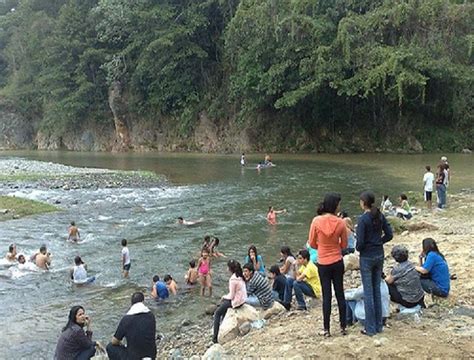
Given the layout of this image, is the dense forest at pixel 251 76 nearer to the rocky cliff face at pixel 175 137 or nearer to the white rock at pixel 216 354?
A: the rocky cliff face at pixel 175 137

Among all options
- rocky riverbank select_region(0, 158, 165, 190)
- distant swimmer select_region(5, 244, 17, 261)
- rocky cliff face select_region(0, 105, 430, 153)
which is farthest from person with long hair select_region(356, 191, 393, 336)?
rocky cliff face select_region(0, 105, 430, 153)

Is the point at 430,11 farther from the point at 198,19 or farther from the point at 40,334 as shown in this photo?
the point at 40,334

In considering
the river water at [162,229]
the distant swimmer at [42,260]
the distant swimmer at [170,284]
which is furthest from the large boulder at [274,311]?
the distant swimmer at [42,260]

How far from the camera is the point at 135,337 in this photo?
291 inches

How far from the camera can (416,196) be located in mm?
22641

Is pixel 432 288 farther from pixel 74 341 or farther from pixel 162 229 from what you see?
pixel 162 229

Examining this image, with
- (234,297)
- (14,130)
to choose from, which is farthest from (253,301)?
(14,130)

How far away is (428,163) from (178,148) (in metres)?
32.4

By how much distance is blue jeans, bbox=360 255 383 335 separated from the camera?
23.9ft

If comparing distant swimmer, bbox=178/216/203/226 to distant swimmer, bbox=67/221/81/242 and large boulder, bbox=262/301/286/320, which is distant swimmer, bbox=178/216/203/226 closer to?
distant swimmer, bbox=67/221/81/242

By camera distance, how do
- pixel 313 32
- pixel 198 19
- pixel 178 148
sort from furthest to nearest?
pixel 178 148 < pixel 198 19 < pixel 313 32

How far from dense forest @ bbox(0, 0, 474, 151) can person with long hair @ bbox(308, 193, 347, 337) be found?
121ft

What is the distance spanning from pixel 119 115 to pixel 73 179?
35206 mm

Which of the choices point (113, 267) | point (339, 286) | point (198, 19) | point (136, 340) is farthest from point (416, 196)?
point (198, 19)
